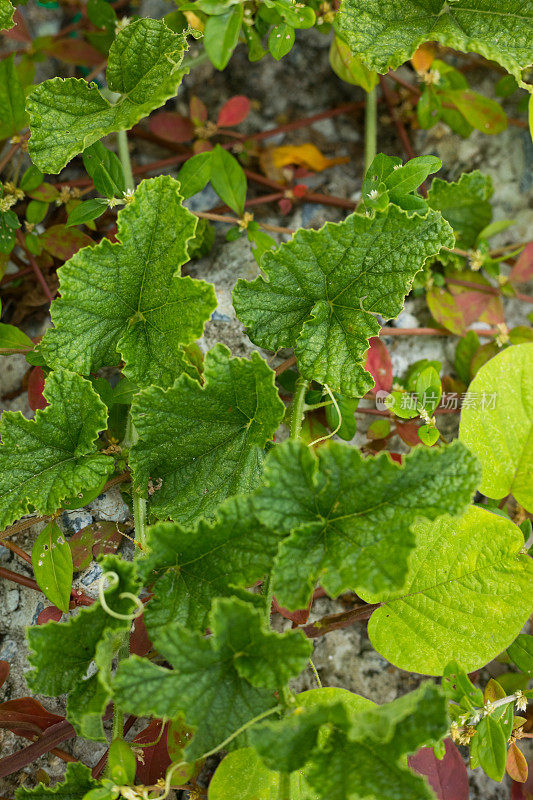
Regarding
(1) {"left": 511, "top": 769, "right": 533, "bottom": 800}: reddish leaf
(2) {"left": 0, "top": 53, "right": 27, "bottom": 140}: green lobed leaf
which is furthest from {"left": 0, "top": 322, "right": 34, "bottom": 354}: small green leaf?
(1) {"left": 511, "top": 769, "right": 533, "bottom": 800}: reddish leaf

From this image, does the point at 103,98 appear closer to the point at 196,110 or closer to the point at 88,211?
the point at 88,211

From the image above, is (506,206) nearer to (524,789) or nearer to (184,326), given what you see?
(184,326)

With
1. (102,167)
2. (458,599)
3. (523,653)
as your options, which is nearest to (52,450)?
(102,167)

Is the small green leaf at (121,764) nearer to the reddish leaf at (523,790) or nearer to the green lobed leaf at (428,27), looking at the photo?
the reddish leaf at (523,790)

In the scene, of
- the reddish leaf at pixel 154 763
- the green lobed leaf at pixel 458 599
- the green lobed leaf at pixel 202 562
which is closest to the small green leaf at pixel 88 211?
the green lobed leaf at pixel 202 562

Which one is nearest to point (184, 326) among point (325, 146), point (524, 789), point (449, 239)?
point (449, 239)

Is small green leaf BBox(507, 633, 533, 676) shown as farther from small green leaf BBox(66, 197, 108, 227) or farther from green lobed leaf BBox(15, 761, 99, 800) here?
small green leaf BBox(66, 197, 108, 227)
